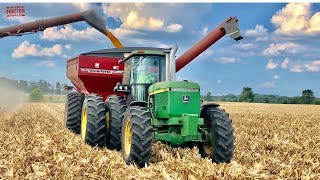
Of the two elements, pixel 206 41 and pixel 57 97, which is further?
pixel 57 97

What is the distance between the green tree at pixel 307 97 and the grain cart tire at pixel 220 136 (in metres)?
55.2

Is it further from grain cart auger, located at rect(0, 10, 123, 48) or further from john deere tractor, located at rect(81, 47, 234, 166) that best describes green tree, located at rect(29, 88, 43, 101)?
john deere tractor, located at rect(81, 47, 234, 166)

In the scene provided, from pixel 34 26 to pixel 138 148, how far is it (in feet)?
34.7

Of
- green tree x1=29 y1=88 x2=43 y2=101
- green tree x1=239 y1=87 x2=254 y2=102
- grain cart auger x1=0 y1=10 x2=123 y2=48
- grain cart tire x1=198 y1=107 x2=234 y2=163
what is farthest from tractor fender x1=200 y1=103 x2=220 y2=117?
green tree x1=239 y1=87 x2=254 y2=102

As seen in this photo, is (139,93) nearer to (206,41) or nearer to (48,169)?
(48,169)

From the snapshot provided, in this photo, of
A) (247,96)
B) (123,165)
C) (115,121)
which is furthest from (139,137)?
(247,96)

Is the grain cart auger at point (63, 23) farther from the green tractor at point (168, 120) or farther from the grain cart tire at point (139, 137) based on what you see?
the grain cart tire at point (139, 137)

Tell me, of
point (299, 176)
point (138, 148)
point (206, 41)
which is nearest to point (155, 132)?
point (138, 148)

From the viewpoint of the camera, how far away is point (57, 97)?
5681cm

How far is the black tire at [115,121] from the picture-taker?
28.9ft

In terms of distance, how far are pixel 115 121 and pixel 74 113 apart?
12.0 ft

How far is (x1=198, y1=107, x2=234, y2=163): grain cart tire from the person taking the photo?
757 centimetres

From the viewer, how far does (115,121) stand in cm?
883

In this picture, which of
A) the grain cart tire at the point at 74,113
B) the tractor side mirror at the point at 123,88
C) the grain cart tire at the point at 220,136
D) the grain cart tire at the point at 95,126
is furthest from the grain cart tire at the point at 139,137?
the grain cart tire at the point at 74,113
